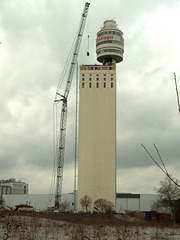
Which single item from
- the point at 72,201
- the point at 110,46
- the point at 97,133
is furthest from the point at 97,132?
the point at 110,46

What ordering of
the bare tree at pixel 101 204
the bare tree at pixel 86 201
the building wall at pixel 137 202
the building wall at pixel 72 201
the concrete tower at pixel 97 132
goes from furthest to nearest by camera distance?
the building wall at pixel 72 201, the building wall at pixel 137 202, the concrete tower at pixel 97 132, the bare tree at pixel 86 201, the bare tree at pixel 101 204

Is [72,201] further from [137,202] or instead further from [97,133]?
[97,133]

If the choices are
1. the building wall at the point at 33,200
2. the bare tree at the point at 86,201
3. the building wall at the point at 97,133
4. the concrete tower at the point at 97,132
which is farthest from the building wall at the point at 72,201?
the bare tree at the point at 86,201

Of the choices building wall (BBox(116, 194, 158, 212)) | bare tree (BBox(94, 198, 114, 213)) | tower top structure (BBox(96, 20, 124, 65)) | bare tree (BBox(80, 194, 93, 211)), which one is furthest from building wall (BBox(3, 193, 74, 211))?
tower top structure (BBox(96, 20, 124, 65))

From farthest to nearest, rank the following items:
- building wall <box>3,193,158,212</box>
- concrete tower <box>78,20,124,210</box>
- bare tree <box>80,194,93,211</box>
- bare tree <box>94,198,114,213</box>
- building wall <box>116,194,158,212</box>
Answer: building wall <box>3,193,158,212</box> → building wall <box>116,194,158,212</box> → concrete tower <box>78,20,124,210</box> → bare tree <box>80,194,93,211</box> → bare tree <box>94,198,114,213</box>

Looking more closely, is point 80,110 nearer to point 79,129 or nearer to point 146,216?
point 79,129

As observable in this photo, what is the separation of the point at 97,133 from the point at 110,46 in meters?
42.2

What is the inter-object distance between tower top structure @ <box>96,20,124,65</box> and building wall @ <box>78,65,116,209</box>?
996cm

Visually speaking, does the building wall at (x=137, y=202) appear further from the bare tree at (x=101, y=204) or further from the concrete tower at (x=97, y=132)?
the bare tree at (x=101, y=204)

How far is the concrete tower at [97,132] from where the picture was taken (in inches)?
5221

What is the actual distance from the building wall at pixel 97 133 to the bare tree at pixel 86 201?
3.11 meters

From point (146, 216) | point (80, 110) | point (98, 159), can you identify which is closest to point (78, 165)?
point (98, 159)

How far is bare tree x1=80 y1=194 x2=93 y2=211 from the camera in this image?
124800mm

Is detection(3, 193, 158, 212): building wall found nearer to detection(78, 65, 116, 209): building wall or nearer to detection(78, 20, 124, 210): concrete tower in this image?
detection(78, 20, 124, 210): concrete tower
